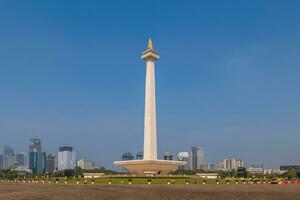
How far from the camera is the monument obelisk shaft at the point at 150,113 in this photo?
79.9 metres

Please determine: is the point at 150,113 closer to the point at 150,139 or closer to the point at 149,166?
the point at 150,139

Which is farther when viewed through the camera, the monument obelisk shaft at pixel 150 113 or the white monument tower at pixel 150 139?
the monument obelisk shaft at pixel 150 113

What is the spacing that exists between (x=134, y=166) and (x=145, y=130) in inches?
300

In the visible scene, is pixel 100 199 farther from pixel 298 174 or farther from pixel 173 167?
pixel 298 174

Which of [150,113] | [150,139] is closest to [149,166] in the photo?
[150,139]

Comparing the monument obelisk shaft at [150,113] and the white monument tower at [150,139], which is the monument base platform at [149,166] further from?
the monument obelisk shaft at [150,113]

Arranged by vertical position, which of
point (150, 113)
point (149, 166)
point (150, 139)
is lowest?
point (149, 166)

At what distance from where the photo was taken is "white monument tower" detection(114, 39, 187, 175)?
79.2m

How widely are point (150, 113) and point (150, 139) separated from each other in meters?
5.24

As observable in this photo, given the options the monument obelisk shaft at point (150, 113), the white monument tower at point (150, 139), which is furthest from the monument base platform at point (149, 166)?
the monument obelisk shaft at point (150, 113)

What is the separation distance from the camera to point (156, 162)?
7756 cm

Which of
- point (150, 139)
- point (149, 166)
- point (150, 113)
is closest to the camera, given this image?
point (149, 166)

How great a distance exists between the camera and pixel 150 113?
80625 mm

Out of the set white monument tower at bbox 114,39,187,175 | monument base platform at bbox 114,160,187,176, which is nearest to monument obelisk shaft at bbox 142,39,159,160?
white monument tower at bbox 114,39,187,175
